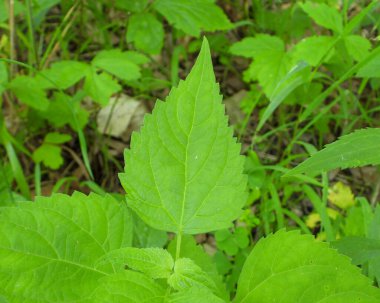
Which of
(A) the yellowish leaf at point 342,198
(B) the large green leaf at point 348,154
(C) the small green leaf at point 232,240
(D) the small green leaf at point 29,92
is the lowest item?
(C) the small green leaf at point 232,240

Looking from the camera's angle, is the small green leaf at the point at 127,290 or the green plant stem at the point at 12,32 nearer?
Answer: the small green leaf at the point at 127,290

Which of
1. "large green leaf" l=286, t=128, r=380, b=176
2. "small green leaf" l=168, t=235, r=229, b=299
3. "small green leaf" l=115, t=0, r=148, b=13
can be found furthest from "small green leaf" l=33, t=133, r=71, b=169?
"large green leaf" l=286, t=128, r=380, b=176

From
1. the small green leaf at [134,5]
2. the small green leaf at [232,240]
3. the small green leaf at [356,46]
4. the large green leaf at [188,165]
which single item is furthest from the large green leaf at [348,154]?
the small green leaf at [134,5]

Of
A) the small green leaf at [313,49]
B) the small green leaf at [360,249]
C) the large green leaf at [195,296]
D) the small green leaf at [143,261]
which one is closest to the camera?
the large green leaf at [195,296]

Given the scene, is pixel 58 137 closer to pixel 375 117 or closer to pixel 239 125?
pixel 239 125

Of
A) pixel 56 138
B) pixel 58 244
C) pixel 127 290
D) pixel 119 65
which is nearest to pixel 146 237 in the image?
pixel 58 244

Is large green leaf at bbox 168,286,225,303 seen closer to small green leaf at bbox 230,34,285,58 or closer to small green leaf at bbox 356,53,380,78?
small green leaf at bbox 356,53,380,78

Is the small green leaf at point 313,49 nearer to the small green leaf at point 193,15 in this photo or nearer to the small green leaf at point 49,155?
the small green leaf at point 193,15
